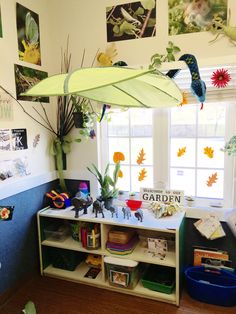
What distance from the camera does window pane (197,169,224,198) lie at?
1991mm

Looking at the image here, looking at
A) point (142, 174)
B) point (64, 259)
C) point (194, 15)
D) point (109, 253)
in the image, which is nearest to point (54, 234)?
point (64, 259)

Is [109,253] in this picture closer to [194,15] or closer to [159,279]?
[159,279]

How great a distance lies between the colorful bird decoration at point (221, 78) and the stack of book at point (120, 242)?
1.28m

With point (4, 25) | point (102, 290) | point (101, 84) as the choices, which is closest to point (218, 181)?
point (102, 290)

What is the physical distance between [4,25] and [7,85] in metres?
0.41

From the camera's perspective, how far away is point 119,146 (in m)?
2.27

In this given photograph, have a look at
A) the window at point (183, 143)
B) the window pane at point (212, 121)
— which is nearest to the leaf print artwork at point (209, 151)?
the window at point (183, 143)

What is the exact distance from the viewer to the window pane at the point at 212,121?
6.34ft

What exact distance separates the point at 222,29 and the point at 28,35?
1.43 meters

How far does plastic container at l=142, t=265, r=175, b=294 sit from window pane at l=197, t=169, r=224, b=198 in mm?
659

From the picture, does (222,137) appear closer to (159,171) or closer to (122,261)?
(159,171)

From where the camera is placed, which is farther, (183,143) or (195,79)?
(183,143)

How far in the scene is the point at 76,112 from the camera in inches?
81.6

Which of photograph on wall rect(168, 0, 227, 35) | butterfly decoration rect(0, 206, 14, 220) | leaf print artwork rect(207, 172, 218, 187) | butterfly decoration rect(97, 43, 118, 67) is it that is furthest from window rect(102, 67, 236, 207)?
butterfly decoration rect(0, 206, 14, 220)
